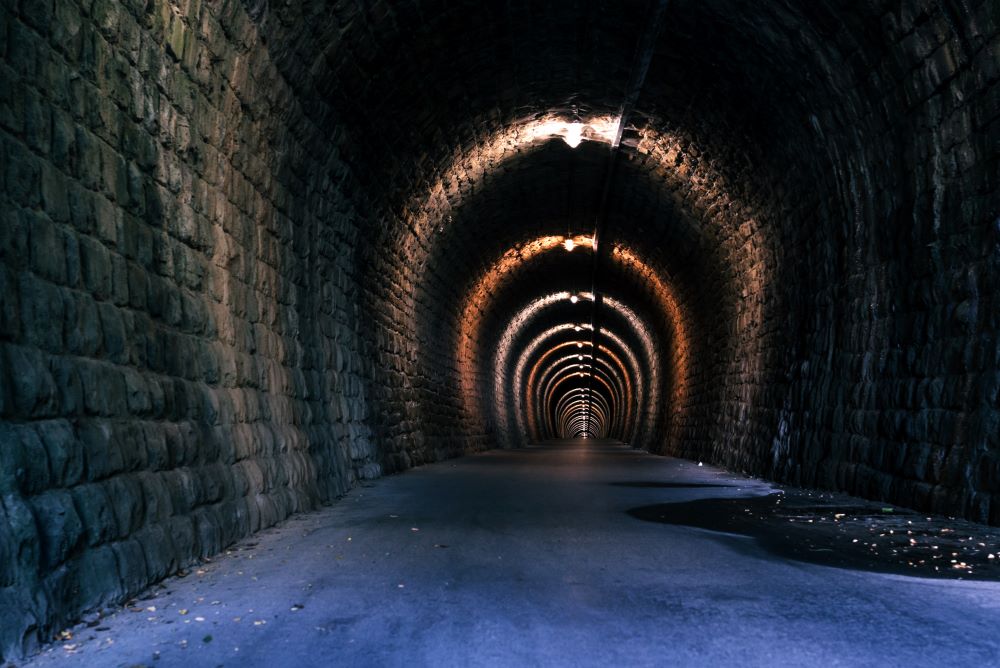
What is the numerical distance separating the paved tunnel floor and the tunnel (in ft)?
1.35

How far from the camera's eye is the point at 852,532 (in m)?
6.52

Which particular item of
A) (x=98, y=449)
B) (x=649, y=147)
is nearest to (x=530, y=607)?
(x=98, y=449)

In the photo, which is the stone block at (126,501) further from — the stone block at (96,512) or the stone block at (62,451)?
the stone block at (62,451)

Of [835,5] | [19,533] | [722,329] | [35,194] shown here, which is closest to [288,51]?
[35,194]

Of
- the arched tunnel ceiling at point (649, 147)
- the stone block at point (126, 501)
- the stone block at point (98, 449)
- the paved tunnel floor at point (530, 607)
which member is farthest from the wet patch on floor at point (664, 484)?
the stone block at point (98, 449)

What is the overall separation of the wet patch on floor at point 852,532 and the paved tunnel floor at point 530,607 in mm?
283

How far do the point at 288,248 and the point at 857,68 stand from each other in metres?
5.35

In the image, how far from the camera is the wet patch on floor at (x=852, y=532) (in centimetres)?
512

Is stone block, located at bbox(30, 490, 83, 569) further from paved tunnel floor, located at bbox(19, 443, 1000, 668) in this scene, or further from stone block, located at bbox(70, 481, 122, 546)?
paved tunnel floor, located at bbox(19, 443, 1000, 668)

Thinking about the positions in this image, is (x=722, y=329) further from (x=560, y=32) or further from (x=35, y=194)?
(x=35, y=194)

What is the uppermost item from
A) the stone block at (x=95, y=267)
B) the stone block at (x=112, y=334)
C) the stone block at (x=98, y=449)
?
the stone block at (x=95, y=267)

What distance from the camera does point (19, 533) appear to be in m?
3.40

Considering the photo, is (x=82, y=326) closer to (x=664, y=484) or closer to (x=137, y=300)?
(x=137, y=300)

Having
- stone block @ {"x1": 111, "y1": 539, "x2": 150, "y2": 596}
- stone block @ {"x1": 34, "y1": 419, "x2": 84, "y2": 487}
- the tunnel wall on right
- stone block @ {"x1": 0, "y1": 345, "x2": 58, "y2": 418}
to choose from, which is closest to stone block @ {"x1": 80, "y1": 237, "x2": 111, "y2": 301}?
stone block @ {"x1": 0, "y1": 345, "x2": 58, "y2": 418}
